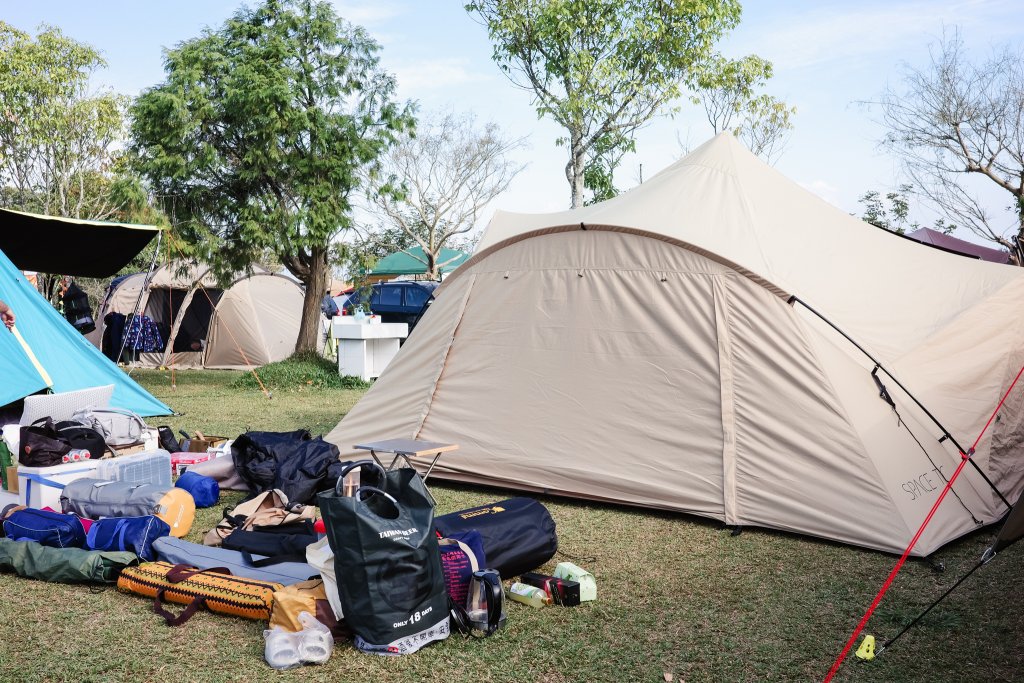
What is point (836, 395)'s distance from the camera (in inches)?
187

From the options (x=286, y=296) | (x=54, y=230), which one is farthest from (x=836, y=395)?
(x=286, y=296)

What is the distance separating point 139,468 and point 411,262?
23834mm

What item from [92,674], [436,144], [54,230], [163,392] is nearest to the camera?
[92,674]

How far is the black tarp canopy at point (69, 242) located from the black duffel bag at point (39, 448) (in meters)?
3.09

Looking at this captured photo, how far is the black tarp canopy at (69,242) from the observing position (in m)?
7.94

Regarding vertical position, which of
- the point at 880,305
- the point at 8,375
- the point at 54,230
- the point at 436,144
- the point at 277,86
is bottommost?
the point at 8,375

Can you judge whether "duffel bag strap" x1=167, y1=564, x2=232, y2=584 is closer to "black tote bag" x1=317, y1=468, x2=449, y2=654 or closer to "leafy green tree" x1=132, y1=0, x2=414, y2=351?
"black tote bag" x1=317, y1=468, x2=449, y2=654

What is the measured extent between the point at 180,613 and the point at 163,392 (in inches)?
338

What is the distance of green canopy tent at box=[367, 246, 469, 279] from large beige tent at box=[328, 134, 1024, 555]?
21.8 metres

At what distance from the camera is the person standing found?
24.9 ft

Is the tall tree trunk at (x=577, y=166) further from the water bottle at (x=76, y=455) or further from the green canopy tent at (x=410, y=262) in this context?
the water bottle at (x=76, y=455)

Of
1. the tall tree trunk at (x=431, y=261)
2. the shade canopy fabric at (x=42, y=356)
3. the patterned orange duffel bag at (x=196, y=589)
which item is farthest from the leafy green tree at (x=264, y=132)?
the tall tree trunk at (x=431, y=261)

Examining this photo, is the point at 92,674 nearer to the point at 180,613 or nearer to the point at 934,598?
the point at 180,613

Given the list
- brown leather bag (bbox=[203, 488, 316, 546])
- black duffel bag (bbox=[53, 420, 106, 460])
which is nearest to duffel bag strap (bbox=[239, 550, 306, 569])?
brown leather bag (bbox=[203, 488, 316, 546])
